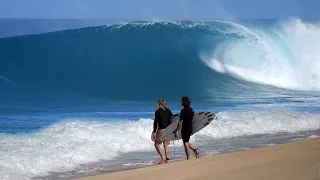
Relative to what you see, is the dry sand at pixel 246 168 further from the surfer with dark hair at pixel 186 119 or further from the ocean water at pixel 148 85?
the ocean water at pixel 148 85

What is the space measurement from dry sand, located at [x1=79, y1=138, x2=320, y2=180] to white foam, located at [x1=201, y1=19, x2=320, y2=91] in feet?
58.1

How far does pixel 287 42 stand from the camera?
102ft

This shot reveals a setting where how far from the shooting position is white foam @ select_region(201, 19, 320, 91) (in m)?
26.7

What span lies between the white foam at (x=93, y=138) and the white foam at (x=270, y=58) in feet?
34.3

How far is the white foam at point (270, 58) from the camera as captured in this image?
87.6ft

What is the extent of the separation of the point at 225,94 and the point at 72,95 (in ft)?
15.8

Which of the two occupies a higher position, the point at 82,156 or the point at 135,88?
the point at 135,88

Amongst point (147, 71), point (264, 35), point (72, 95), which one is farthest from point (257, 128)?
point (264, 35)

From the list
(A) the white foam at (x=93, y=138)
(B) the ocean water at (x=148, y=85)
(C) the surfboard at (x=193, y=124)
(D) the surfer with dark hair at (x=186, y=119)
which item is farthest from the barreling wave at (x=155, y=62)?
(D) the surfer with dark hair at (x=186, y=119)

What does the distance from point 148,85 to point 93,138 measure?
40.9 ft

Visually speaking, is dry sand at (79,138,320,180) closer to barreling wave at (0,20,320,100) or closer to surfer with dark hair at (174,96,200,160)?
surfer with dark hair at (174,96,200,160)

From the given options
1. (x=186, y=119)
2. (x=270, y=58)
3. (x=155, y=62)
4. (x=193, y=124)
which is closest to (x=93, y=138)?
(x=193, y=124)

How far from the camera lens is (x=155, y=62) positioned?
1034 inches

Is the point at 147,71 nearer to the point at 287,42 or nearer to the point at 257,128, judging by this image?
the point at 287,42
